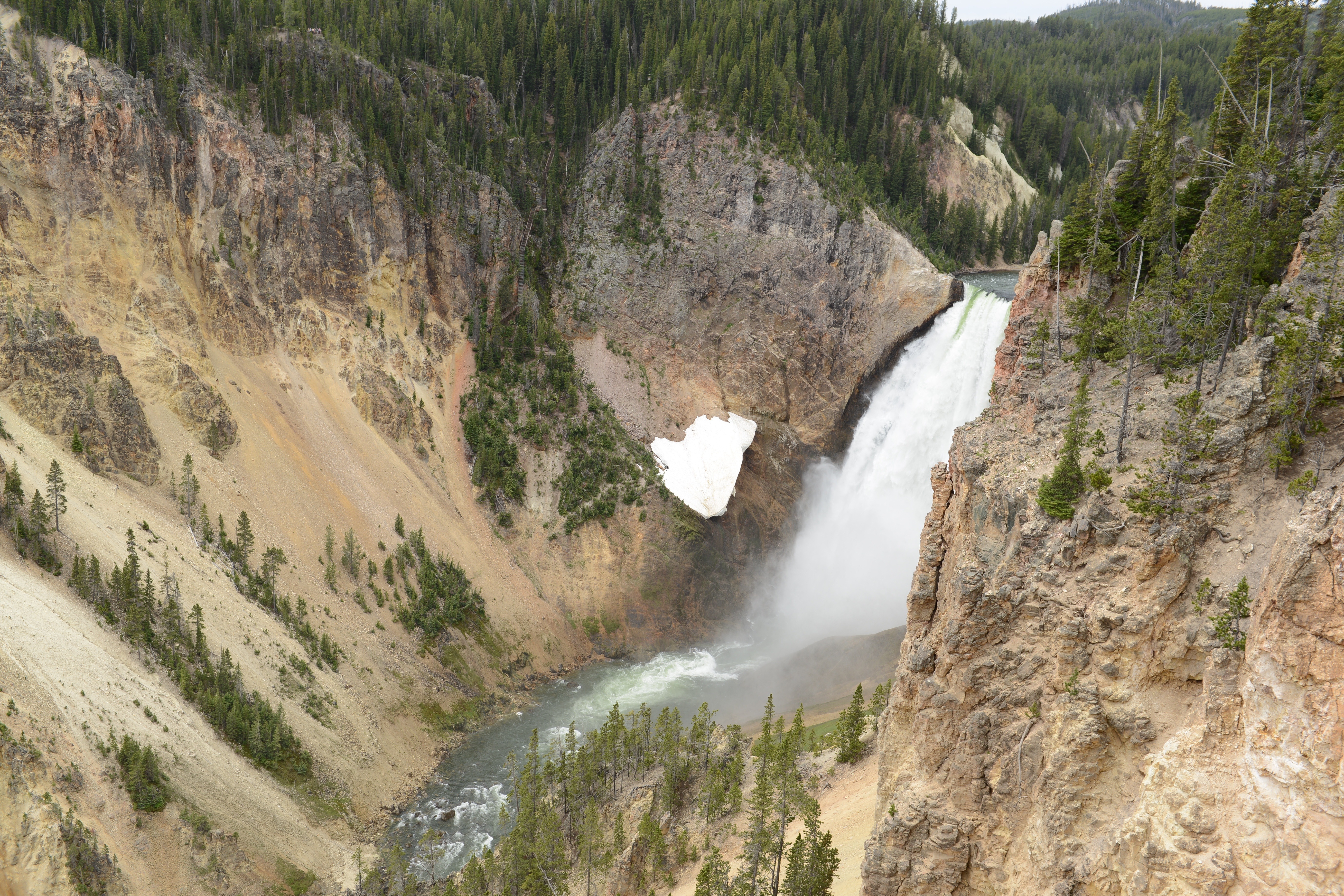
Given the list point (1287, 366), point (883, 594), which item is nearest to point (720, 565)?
point (883, 594)

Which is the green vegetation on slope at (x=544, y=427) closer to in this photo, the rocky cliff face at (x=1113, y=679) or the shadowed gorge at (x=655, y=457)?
the shadowed gorge at (x=655, y=457)

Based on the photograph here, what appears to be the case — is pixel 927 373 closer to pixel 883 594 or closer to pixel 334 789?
pixel 883 594

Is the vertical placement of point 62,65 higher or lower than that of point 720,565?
higher

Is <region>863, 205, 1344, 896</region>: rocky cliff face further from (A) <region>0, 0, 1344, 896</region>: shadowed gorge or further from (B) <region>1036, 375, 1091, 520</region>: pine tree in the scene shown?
(B) <region>1036, 375, 1091, 520</region>: pine tree

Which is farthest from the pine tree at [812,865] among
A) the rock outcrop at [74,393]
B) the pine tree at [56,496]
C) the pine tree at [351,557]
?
the rock outcrop at [74,393]

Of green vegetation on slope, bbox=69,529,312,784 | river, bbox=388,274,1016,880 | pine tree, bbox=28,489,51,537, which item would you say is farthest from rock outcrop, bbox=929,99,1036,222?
pine tree, bbox=28,489,51,537

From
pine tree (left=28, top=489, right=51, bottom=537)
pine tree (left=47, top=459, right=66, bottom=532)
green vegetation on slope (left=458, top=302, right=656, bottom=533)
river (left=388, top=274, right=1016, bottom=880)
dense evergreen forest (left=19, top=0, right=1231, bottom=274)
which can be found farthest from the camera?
green vegetation on slope (left=458, top=302, right=656, bottom=533)

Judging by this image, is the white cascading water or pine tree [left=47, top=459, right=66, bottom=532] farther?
the white cascading water
